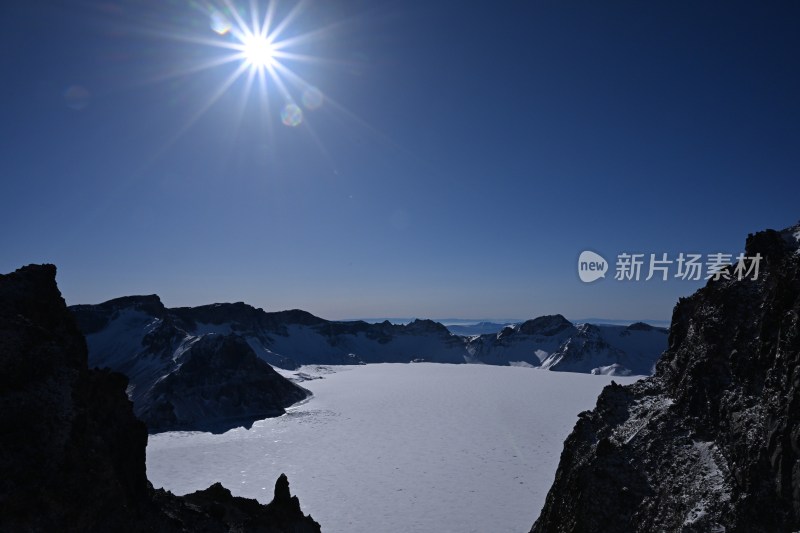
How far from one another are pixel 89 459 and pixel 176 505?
8.46 meters

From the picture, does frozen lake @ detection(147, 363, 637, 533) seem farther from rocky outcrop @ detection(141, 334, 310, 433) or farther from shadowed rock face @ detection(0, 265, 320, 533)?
shadowed rock face @ detection(0, 265, 320, 533)

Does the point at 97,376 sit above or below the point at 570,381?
above

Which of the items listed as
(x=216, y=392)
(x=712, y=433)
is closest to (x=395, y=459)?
(x=712, y=433)

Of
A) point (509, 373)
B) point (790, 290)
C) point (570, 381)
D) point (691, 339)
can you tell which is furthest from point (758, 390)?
point (509, 373)

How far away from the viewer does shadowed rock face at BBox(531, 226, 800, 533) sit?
47.9 ft

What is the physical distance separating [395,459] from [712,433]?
147 ft

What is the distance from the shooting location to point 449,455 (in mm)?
58312

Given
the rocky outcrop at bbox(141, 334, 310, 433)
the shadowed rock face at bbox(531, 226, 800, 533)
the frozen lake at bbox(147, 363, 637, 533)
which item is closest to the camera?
the shadowed rock face at bbox(531, 226, 800, 533)

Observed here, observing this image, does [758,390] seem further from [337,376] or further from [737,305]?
[337,376]

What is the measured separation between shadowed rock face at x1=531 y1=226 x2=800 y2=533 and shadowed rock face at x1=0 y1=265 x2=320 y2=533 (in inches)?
705

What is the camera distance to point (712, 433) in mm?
18422

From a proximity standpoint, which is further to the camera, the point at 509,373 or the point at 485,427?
the point at 509,373

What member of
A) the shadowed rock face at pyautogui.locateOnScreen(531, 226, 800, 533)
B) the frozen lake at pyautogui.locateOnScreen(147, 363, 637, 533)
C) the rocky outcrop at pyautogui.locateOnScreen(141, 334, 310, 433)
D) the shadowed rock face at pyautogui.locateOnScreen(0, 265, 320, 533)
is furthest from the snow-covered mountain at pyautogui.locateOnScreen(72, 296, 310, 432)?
the shadowed rock face at pyautogui.locateOnScreen(531, 226, 800, 533)

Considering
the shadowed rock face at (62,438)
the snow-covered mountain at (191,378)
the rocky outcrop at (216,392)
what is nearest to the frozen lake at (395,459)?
the rocky outcrop at (216,392)
